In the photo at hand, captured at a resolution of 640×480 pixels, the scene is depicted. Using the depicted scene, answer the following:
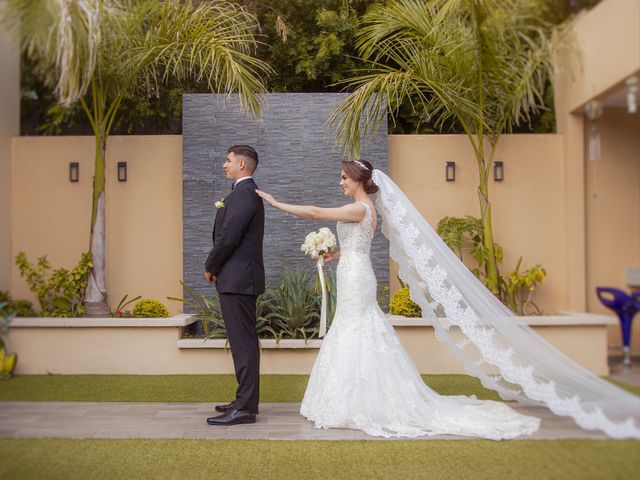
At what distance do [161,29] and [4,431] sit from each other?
2.55 m

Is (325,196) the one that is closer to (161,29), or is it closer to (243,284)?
(243,284)

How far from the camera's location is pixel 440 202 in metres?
4.78

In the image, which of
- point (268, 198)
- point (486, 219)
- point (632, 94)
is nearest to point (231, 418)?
point (268, 198)

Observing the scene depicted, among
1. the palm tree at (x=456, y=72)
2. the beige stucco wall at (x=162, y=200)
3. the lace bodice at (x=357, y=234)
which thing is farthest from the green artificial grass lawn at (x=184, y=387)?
the lace bodice at (x=357, y=234)

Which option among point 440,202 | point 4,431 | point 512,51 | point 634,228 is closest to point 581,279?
point 634,228

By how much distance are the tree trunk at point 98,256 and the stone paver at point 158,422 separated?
941mm

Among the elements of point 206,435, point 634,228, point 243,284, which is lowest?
point 206,435

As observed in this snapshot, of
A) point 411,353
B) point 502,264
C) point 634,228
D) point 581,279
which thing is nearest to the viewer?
point 634,228

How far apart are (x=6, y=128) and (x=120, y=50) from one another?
2.59 ft

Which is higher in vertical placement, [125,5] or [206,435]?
[125,5]

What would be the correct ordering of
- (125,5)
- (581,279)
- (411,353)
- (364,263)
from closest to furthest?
(581,279), (125,5), (364,263), (411,353)

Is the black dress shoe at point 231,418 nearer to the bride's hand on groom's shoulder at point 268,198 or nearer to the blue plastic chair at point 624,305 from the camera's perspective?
the bride's hand on groom's shoulder at point 268,198

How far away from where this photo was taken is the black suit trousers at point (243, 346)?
4.14 meters

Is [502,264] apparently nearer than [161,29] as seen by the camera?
No
